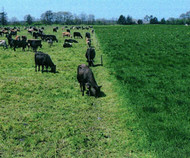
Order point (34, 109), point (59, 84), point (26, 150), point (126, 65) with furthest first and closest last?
point (126, 65), point (59, 84), point (34, 109), point (26, 150)

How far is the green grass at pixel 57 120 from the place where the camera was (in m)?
6.40

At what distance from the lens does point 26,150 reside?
20.6ft

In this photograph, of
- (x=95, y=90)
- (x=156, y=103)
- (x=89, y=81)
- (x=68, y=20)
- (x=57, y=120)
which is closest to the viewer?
(x=57, y=120)

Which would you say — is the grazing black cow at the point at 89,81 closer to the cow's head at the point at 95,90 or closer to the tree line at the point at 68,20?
the cow's head at the point at 95,90

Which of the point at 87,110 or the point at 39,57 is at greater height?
the point at 39,57

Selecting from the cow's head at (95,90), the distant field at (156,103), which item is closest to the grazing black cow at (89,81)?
the cow's head at (95,90)

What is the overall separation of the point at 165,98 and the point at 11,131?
7.37 meters

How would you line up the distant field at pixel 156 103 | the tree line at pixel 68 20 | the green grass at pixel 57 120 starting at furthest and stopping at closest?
the tree line at pixel 68 20 < the distant field at pixel 156 103 < the green grass at pixel 57 120

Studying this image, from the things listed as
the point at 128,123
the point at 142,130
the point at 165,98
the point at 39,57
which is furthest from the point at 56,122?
the point at 39,57

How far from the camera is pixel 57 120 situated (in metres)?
8.16

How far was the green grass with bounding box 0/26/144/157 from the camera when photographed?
640 centimetres

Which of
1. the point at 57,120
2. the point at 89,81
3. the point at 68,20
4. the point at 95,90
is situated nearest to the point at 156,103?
the point at 95,90

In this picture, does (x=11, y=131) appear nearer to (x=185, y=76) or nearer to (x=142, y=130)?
(x=142, y=130)

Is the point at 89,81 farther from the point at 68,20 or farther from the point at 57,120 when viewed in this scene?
the point at 68,20
